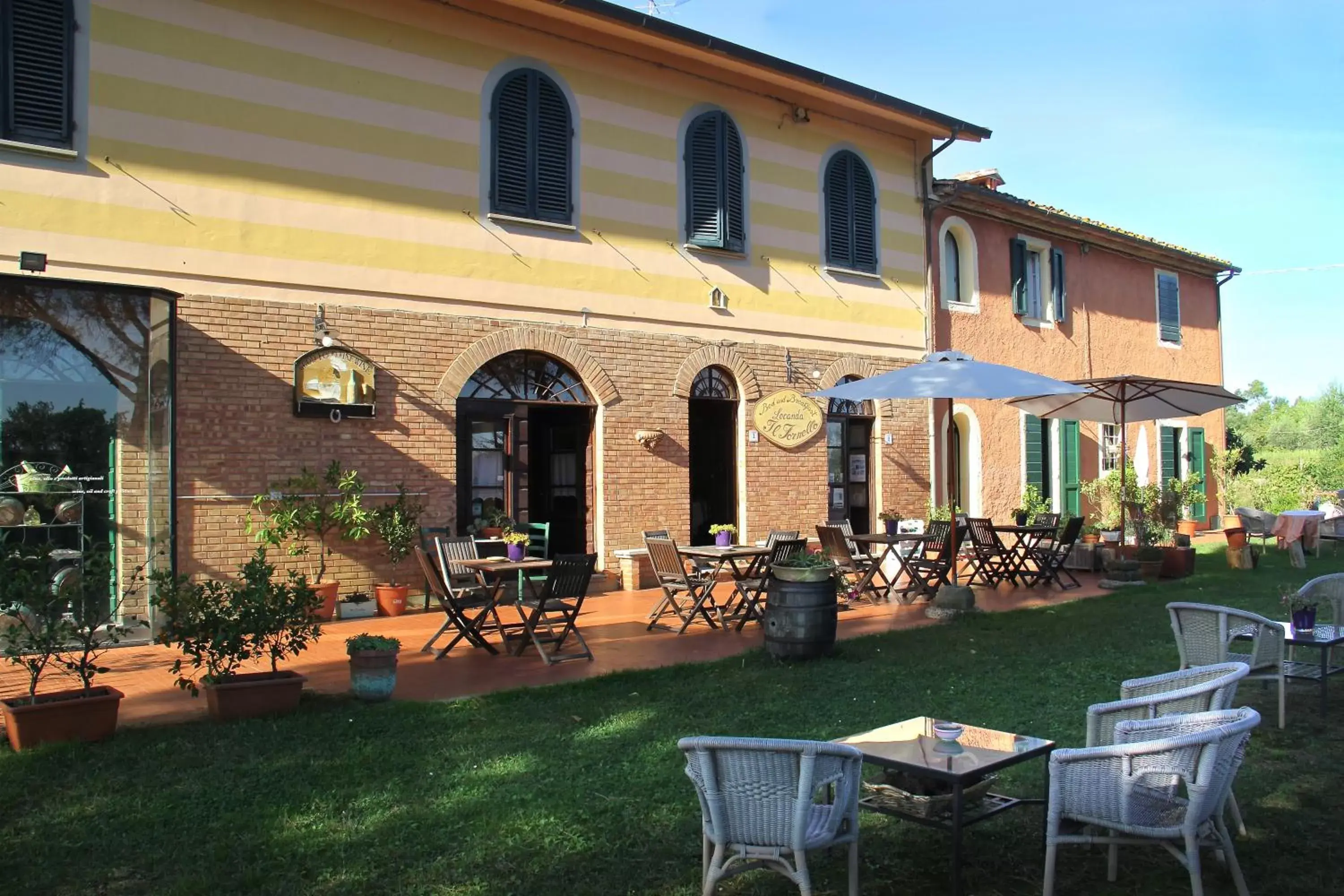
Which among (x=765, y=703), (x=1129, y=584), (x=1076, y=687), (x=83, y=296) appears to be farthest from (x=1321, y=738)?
(x=83, y=296)

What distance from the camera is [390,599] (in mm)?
9195

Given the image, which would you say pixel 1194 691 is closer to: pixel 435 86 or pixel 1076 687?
pixel 1076 687

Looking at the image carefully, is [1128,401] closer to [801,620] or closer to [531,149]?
[801,620]

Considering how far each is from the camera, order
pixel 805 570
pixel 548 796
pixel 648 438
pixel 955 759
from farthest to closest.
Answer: pixel 648 438 < pixel 805 570 < pixel 548 796 < pixel 955 759

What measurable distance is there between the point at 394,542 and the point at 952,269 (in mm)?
9256

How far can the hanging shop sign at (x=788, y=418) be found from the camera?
12219 mm

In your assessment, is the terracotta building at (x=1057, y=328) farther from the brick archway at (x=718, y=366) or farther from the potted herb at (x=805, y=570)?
the potted herb at (x=805, y=570)

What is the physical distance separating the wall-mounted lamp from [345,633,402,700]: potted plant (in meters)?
5.34

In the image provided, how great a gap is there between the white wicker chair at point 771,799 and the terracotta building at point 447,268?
6.51 m

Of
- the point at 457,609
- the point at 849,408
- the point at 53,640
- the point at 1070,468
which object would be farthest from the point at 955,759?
the point at 1070,468

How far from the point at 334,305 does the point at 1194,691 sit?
7716mm

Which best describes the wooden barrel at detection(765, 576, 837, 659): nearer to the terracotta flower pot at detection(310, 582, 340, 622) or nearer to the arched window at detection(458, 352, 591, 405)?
the terracotta flower pot at detection(310, 582, 340, 622)

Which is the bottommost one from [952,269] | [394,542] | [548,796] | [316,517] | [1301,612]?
[548,796]

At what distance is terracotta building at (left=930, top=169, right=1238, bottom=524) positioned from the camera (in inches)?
583
